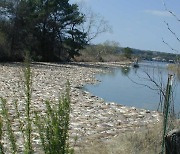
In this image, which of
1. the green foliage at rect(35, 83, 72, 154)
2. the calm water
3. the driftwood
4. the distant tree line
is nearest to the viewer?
the green foliage at rect(35, 83, 72, 154)

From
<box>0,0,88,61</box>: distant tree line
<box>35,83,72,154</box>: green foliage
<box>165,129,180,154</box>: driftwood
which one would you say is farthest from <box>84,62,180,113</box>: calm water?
<box>0,0,88,61</box>: distant tree line

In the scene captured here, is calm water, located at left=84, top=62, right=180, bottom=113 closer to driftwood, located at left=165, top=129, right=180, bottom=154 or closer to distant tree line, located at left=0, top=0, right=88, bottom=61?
driftwood, located at left=165, top=129, right=180, bottom=154

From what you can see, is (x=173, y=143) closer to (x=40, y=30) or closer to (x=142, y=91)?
(x=142, y=91)

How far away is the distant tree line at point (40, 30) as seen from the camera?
47531 mm

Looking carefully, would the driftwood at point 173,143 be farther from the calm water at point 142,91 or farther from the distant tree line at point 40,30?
the distant tree line at point 40,30

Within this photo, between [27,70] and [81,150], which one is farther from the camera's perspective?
[81,150]

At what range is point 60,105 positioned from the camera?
2814mm

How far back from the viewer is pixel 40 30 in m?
53.7

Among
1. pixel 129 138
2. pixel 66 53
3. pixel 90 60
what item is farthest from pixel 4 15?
pixel 129 138

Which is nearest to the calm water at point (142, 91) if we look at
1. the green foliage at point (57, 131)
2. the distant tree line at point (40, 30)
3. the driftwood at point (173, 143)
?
the driftwood at point (173, 143)

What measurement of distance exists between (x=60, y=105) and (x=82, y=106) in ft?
39.9

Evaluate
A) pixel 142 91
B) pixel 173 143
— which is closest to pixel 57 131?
pixel 173 143

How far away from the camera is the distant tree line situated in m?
47.5

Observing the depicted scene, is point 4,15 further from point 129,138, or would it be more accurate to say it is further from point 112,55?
point 112,55
